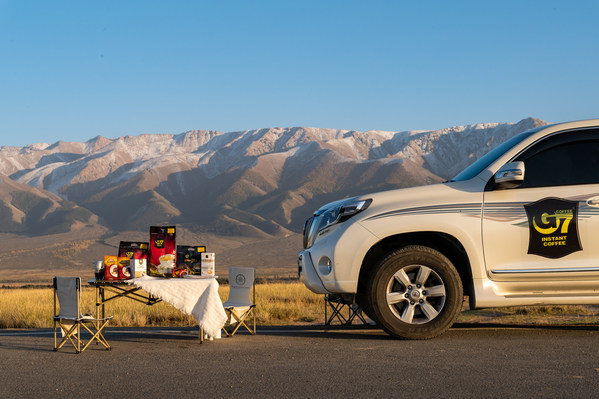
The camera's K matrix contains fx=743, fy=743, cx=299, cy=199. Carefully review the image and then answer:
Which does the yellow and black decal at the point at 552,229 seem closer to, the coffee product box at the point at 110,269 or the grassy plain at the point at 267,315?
the grassy plain at the point at 267,315

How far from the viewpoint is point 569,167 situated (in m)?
7.97

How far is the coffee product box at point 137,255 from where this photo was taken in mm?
9188

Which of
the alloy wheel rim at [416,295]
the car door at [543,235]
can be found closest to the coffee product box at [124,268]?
the alloy wheel rim at [416,295]

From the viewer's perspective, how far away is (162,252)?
30.8 ft

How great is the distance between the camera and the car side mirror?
7547 millimetres

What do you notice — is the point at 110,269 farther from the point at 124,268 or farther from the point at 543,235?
the point at 543,235

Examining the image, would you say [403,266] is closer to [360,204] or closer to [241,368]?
[360,204]

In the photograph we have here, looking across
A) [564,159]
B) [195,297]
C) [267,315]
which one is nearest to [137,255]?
[195,297]

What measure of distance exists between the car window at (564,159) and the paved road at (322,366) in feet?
5.69

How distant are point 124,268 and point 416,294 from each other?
370cm

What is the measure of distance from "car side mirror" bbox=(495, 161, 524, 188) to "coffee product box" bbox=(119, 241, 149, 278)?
440cm

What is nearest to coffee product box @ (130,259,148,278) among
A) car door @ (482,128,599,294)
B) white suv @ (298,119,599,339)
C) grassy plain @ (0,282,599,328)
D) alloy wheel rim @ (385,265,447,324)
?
white suv @ (298,119,599,339)

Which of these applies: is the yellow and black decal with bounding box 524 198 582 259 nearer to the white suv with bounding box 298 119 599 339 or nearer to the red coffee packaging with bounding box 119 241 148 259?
the white suv with bounding box 298 119 599 339

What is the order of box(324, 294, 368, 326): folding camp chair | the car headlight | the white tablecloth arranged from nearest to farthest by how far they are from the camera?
the car headlight → the white tablecloth → box(324, 294, 368, 326): folding camp chair
